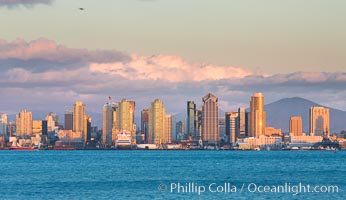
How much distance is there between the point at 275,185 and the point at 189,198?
2705 centimetres

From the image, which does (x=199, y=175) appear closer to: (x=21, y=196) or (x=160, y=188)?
(x=160, y=188)

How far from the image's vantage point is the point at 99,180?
130500mm

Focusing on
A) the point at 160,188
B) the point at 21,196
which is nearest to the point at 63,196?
the point at 21,196

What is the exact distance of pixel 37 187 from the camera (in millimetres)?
116125

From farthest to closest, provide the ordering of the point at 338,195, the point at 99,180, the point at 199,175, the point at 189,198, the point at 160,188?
the point at 199,175, the point at 99,180, the point at 160,188, the point at 338,195, the point at 189,198

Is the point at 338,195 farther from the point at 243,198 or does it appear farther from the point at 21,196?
the point at 21,196

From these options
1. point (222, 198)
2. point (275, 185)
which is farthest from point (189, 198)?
point (275, 185)

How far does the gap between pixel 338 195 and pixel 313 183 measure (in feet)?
72.9

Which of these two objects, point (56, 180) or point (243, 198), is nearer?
point (243, 198)

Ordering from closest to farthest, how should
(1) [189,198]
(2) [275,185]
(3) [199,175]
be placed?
(1) [189,198]
(2) [275,185]
(3) [199,175]

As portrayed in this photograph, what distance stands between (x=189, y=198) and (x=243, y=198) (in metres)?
5.51

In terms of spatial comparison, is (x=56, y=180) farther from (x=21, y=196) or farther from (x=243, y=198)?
(x=243, y=198)

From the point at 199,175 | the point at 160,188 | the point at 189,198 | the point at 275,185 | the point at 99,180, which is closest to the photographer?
the point at 189,198

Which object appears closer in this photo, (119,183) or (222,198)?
(222,198)
